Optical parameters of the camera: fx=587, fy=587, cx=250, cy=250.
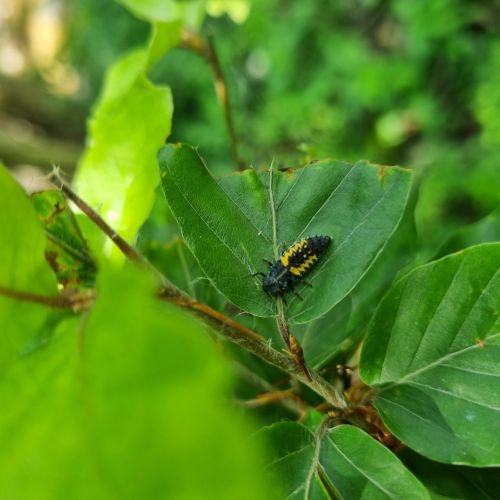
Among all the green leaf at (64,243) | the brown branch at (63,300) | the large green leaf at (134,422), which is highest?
the green leaf at (64,243)

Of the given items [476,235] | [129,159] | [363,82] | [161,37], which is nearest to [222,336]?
[129,159]

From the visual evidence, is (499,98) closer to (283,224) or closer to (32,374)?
(283,224)

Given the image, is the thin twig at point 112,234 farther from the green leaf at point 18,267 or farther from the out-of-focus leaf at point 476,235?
the out-of-focus leaf at point 476,235

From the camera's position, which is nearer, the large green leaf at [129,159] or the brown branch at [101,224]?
the brown branch at [101,224]

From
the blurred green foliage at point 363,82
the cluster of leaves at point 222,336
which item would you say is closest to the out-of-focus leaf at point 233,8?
the blurred green foliage at point 363,82

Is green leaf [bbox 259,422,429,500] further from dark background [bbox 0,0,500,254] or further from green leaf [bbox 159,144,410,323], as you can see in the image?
dark background [bbox 0,0,500,254]

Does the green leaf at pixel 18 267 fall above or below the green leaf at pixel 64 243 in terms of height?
below

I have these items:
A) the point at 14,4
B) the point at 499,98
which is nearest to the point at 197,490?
the point at 499,98
